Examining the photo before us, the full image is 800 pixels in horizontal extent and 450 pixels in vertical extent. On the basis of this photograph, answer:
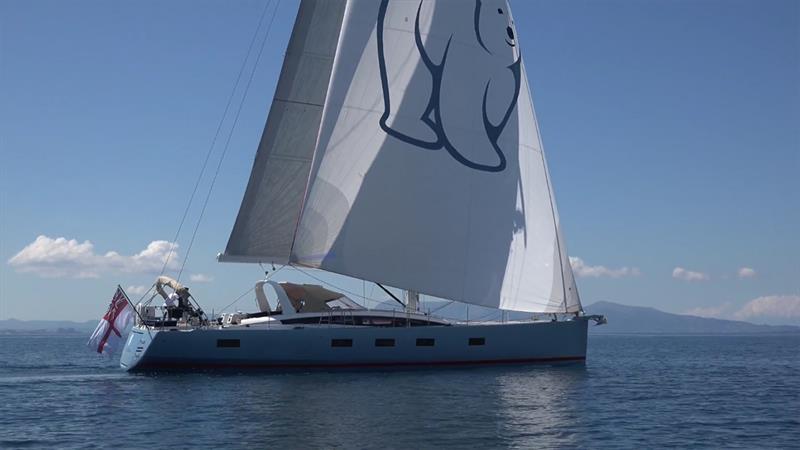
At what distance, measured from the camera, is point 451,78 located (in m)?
31.0

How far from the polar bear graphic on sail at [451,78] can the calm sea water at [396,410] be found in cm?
854

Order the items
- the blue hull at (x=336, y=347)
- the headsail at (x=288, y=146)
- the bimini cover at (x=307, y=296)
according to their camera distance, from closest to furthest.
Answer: the blue hull at (x=336, y=347) < the headsail at (x=288, y=146) < the bimini cover at (x=307, y=296)

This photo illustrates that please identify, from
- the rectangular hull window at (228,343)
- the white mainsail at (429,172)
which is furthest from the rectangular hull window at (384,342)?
the rectangular hull window at (228,343)

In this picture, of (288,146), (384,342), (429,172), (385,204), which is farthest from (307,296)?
(429,172)

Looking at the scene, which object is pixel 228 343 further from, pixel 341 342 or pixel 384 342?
pixel 384 342

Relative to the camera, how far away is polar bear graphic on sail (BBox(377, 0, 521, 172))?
3017 cm

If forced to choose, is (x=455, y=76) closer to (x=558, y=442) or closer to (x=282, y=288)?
(x=282, y=288)

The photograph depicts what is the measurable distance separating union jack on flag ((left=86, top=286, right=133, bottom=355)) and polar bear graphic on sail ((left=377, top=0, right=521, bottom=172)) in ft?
36.2

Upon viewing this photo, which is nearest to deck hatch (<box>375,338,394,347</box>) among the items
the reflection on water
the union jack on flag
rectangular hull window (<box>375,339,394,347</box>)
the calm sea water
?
rectangular hull window (<box>375,339,394,347</box>)

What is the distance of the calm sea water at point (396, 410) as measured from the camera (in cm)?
1716

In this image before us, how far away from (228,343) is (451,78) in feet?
41.4

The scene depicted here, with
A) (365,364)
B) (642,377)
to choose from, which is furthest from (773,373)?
(365,364)

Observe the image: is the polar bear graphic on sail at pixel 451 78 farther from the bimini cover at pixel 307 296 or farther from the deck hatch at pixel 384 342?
the deck hatch at pixel 384 342

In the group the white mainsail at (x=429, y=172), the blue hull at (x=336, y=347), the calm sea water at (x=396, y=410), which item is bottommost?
the calm sea water at (x=396, y=410)
